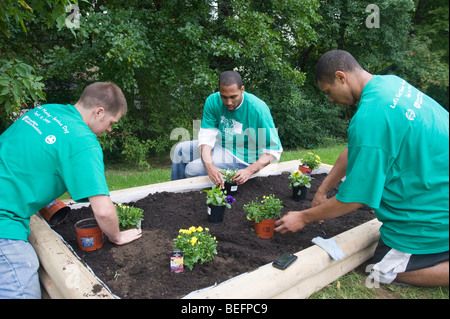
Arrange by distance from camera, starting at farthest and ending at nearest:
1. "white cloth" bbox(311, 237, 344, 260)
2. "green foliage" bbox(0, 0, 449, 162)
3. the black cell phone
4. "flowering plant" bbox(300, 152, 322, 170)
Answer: "green foliage" bbox(0, 0, 449, 162) → "flowering plant" bbox(300, 152, 322, 170) → "white cloth" bbox(311, 237, 344, 260) → the black cell phone

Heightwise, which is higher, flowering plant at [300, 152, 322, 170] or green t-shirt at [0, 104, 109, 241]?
green t-shirt at [0, 104, 109, 241]

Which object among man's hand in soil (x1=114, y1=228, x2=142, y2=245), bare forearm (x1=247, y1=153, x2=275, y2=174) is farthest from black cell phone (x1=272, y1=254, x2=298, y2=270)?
bare forearm (x1=247, y1=153, x2=275, y2=174)

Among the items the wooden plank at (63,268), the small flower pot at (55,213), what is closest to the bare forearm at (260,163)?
the small flower pot at (55,213)

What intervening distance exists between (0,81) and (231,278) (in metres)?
2.30

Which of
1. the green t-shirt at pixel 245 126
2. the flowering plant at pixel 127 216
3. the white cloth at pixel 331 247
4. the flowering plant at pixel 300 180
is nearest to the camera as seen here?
the white cloth at pixel 331 247

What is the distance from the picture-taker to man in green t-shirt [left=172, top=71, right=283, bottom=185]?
3707 millimetres

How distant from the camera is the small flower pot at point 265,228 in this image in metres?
2.68

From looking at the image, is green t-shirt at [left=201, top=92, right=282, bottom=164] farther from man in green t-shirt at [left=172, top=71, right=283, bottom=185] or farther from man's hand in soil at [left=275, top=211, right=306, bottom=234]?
man's hand in soil at [left=275, top=211, right=306, bottom=234]

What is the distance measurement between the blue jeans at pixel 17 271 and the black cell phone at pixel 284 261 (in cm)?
156

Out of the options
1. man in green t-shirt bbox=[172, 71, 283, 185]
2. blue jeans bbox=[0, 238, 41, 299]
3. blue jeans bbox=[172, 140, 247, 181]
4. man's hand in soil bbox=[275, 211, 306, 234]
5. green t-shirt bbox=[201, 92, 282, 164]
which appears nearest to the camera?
blue jeans bbox=[0, 238, 41, 299]

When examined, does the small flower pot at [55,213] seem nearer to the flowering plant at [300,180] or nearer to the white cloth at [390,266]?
the flowering plant at [300,180]

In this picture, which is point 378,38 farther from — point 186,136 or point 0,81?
point 0,81

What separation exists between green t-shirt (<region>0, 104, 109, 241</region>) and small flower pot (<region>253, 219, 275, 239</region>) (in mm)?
1289

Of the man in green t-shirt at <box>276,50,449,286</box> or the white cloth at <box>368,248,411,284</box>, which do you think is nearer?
the man in green t-shirt at <box>276,50,449,286</box>
